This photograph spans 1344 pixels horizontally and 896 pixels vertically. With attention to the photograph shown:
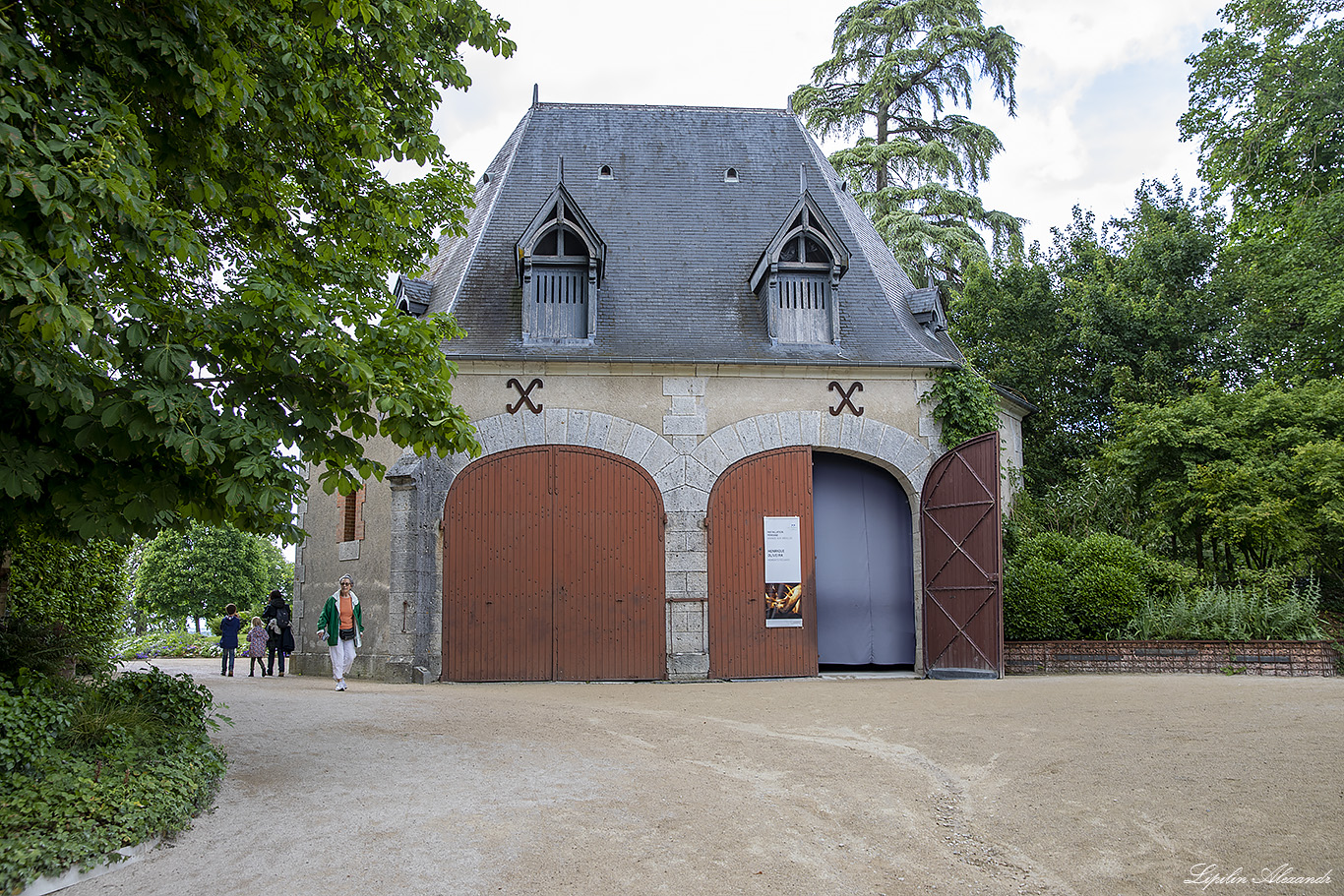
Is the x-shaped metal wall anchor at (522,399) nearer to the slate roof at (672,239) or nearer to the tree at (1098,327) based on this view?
the slate roof at (672,239)

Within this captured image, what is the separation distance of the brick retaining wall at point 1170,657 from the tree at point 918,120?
40.1 feet

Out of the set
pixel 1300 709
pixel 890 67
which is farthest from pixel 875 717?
pixel 890 67

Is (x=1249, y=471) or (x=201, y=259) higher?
(x=201, y=259)

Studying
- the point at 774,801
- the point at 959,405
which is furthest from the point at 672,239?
the point at 774,801

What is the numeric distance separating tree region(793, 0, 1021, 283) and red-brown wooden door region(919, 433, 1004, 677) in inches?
432

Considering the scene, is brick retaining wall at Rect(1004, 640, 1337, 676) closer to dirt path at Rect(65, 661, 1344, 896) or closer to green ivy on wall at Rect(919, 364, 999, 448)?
dirt path at Rect(65, 661, 1344, 896)

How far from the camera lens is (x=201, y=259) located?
16.1 ft

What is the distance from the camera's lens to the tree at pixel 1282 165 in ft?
54.1

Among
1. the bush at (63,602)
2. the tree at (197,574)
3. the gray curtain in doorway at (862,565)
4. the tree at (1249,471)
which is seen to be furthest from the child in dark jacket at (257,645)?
the tree at (197,574)

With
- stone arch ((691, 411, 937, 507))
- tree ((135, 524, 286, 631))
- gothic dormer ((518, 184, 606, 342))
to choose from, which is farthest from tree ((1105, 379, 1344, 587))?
tree ((135, 524, 286, 631))

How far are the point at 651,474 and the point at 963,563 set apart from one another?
4.06 m

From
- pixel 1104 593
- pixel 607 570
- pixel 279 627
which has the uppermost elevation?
pixel 607 570

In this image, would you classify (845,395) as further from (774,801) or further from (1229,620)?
(774,801)

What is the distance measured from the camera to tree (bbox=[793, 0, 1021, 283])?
73.0 feet
